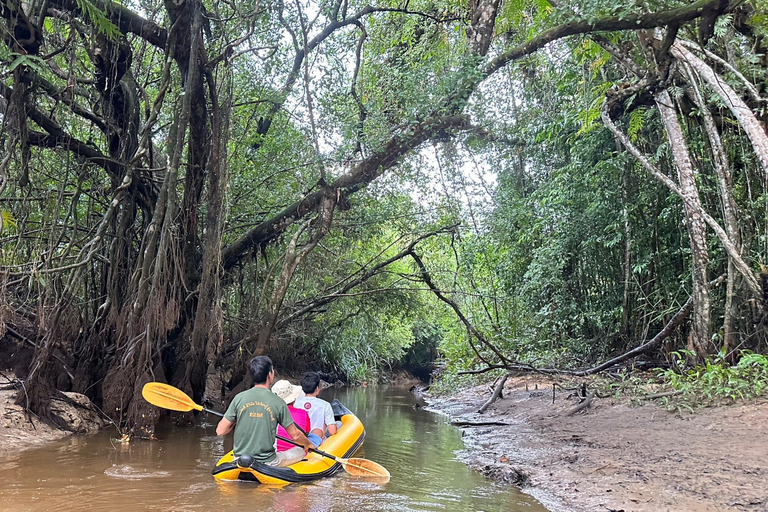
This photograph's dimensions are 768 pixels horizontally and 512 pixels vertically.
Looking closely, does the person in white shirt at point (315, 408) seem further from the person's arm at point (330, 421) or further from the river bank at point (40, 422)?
the river bank at point (40, 422)

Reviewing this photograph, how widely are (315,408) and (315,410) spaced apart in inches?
0.8

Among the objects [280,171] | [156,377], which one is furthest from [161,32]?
[156,377]

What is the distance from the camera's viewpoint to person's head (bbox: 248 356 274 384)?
4422 mm

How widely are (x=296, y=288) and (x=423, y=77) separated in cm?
494

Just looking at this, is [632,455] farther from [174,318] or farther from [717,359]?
[174,318]

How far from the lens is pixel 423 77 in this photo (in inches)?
317

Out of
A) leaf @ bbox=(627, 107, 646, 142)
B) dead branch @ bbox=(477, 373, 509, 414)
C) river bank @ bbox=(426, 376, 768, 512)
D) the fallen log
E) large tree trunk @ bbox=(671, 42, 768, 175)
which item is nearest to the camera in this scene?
river bank @ bbox=(426, 376, 768, 512)

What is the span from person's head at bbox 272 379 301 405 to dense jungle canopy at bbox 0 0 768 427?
5.65 feet

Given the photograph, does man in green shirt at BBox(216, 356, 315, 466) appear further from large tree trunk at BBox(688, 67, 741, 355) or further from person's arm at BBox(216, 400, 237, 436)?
large tree trunk at BBox(688, 67, 741, 355)

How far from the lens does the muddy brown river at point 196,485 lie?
3842mm

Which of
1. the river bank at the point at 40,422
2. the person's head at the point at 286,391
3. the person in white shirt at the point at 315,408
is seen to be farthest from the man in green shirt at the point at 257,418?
the river bank at the point at 40,422

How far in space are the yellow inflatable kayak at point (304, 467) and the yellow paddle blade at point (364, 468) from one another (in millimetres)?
165

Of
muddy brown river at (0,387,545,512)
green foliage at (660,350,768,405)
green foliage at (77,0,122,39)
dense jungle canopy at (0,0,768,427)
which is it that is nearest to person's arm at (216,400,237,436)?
muddy brown river at (0,387,545,512)

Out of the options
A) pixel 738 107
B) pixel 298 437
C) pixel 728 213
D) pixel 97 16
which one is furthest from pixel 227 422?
pixel 738 107
